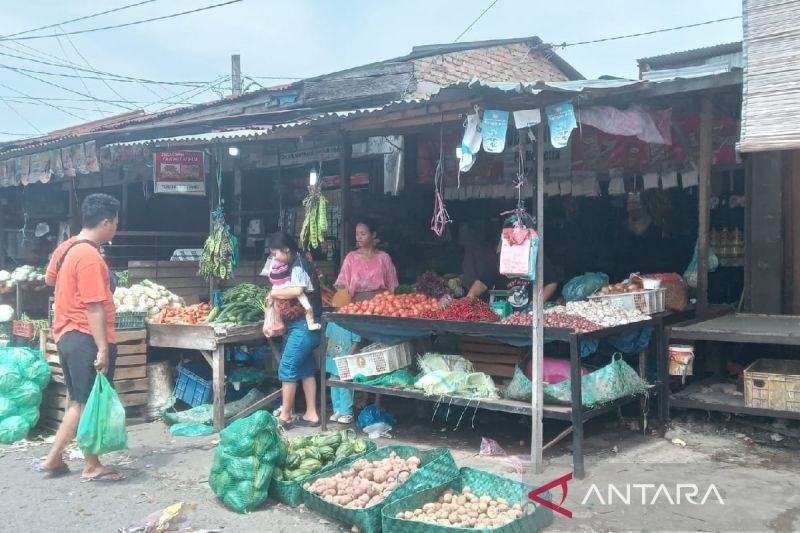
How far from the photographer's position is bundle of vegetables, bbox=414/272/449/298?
753 centimetres

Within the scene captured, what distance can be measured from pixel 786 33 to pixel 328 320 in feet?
17.0

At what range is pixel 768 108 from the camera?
564 cm

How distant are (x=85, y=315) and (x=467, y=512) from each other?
3.43 m

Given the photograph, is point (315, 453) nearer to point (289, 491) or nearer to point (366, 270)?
point (289, 491)

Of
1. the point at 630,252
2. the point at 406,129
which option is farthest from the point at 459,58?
the point at 406,129

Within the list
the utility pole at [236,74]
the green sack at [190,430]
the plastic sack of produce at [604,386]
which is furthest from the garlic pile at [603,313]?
the utility pole at [236,74]

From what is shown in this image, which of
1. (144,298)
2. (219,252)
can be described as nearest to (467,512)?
(219,252)

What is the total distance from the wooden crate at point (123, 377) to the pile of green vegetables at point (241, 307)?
0.85 meters

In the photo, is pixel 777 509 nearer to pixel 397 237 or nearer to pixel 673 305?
pixel 673 305

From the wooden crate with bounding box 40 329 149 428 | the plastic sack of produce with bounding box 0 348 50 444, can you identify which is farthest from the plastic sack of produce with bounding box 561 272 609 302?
the plastic sack of produce with bounding box 0 348 50 444

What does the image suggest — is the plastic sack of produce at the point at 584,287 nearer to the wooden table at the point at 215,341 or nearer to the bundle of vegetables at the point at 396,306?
the bundle of vegetables at the point at 396,306

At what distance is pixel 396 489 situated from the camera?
464 centimetres

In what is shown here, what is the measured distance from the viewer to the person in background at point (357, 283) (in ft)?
24.1

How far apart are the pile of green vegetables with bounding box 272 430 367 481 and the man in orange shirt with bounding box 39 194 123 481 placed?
1.53 meters
